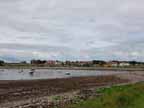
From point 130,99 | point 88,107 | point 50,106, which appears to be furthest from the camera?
point 50,106

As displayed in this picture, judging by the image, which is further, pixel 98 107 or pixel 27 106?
pixel 27 106

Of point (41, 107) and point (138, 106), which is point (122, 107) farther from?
point (41, 107)

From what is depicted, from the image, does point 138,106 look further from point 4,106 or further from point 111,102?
point 4,106

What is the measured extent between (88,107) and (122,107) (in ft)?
6.18

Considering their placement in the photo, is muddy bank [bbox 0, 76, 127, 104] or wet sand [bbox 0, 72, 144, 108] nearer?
wet sand [bbox 0, 72, 144, 108]

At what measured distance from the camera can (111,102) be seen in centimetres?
2128

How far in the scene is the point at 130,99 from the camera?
23.3 meters

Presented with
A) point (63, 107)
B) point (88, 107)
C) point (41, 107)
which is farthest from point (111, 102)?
point (41, 107)

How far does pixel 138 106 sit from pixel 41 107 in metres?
8.38

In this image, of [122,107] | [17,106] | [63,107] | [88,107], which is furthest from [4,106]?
[122,107]

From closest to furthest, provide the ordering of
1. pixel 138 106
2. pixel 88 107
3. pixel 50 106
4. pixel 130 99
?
pixel 138 106 → pixel 88 107 → pixel 130 99 → pixel 50 106

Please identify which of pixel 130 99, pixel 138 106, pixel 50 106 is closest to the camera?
pixel 138 106

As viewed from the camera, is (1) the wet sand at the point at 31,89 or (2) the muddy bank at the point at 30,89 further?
(2) the muddy bank at the point at 30,89

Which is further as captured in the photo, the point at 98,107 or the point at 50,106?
the point at 50,106
